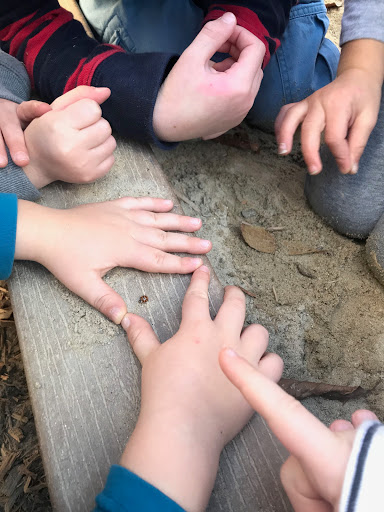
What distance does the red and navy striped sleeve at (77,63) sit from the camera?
1.19m

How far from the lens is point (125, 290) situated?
0.97 meters

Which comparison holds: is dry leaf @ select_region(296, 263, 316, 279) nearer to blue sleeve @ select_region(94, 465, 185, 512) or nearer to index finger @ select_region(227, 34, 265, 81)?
index finger @ select_region(227, 34, 265, 81)

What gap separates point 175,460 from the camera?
27.6 inches

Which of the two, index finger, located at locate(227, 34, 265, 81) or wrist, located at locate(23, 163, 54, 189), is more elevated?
index finger, located at locate(227, 34, 265, 81)

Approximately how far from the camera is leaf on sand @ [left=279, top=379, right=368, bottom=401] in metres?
1.14

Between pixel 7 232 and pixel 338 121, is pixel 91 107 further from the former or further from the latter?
pixel 338 121

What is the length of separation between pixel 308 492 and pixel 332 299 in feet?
2.84

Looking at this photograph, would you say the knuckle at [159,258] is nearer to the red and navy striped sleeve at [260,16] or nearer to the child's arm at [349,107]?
the child's arm at [349,107]

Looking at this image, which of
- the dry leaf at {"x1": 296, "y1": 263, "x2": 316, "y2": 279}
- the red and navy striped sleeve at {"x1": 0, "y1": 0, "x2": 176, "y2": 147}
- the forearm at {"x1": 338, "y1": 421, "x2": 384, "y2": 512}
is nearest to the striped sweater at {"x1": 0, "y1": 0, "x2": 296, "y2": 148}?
the red and navy striped sleeve at {"x1": 0, "y1": 0, "x2": 176, "y2": 147}

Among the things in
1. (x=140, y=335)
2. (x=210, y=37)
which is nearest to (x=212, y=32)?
(x=210, y=37)

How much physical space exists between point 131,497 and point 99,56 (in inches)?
44.7

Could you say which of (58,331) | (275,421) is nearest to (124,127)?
(58,331)

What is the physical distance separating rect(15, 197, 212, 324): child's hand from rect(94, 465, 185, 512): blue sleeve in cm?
32

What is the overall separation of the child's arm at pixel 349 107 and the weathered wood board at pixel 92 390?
44 centimetres
